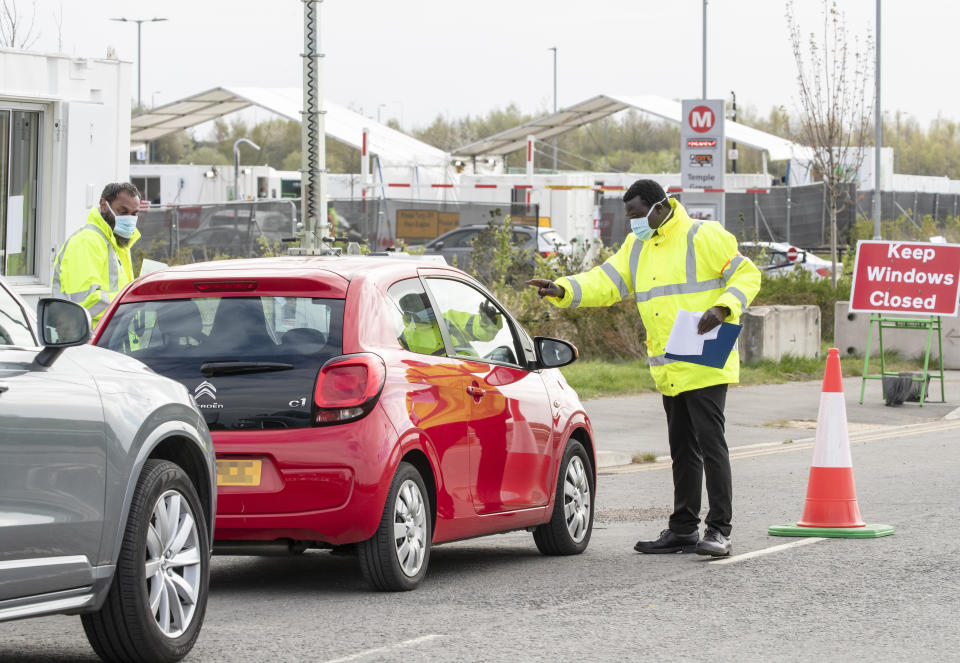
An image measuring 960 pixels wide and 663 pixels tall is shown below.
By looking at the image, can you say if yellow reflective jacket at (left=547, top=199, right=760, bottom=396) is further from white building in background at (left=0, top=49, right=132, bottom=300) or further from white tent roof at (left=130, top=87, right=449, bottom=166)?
white tent roof at (left=130, top=87, right=449, bottom=166)

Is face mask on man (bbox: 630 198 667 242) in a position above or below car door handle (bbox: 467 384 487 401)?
above

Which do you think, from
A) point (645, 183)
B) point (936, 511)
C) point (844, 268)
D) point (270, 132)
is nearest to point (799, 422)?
point (936, 511)

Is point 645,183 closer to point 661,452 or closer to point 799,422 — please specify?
point 661,452

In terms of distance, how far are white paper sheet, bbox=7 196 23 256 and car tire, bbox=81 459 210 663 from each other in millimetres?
10562

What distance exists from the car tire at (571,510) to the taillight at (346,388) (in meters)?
2.01

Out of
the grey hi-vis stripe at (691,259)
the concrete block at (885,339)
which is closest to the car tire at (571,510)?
the grey hi-vis stripe at (691,259)

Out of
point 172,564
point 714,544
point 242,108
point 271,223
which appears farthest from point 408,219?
point 172,564

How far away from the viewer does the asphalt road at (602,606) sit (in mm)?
6305

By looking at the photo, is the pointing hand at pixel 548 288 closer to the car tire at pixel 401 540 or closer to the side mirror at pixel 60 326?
the car tire at pixel 401 540

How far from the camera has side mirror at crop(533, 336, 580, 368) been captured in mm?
8906

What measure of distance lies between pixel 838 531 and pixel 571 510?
159cm

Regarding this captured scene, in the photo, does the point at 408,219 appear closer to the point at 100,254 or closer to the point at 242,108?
the point at 242,108

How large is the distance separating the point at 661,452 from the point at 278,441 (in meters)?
7.92

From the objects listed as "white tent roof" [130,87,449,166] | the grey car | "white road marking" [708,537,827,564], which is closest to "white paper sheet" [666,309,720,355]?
"white road marking" [708,537,827,564]
